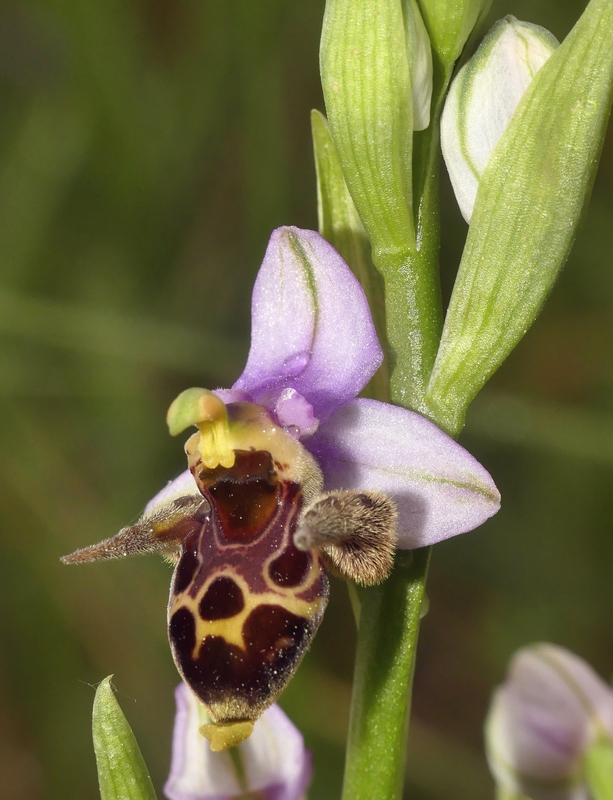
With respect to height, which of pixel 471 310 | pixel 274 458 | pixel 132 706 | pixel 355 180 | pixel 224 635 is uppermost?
pixel 355 180

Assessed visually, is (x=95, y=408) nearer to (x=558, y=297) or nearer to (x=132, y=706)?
(x=132, y=706)

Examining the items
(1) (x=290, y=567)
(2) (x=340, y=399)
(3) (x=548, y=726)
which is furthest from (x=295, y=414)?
(3) (x=548, y=726)

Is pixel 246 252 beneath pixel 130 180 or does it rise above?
beneath

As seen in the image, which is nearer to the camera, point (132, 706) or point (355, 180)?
point (355, 180)

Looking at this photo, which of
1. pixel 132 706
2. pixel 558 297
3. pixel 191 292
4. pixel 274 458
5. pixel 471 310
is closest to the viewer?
pixel 274 458

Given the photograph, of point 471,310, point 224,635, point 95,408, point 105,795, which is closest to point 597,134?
point 471,310

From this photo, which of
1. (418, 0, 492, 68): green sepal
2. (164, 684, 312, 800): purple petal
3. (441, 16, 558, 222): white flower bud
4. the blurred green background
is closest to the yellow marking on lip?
(164, 684, 312, 800): purple petal

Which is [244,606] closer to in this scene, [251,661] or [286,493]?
[251,661]
